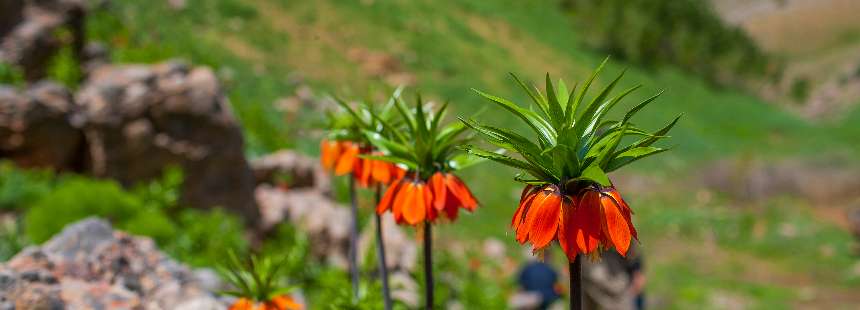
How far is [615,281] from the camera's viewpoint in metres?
6.61

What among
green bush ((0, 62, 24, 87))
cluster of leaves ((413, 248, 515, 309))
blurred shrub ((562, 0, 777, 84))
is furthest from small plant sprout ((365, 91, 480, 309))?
blurred shrub ((562, 0, 777, 84))

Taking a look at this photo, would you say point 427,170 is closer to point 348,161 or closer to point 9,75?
point 348,161

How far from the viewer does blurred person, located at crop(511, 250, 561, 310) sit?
8.39 m

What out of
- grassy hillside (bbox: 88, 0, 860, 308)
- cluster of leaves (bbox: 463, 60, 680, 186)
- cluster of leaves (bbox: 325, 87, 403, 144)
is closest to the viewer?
cluster of leaves (bbox: 463, 60, 680, 186)

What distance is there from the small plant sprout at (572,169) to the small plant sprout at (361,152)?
987 millimetres

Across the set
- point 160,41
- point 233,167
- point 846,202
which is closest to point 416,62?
point 160,41

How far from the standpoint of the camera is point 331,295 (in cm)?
457

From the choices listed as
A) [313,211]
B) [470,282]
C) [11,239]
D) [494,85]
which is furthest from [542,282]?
[494,85]

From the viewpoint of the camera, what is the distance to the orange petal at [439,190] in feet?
7.73

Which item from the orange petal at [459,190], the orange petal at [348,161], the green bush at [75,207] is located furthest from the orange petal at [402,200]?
the green bush at [75,207]

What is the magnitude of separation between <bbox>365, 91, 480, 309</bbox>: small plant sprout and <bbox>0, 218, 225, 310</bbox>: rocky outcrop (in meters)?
1.40

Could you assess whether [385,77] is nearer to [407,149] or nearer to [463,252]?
[463,252]

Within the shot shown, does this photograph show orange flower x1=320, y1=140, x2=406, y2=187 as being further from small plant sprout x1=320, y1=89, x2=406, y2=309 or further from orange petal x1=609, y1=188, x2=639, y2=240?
orange petal x1=609, y1=188, x2=639, y2=240

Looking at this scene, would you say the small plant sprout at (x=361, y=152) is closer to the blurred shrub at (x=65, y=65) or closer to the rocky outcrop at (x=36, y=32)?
the blurred shrub at (x=65, y=65)
